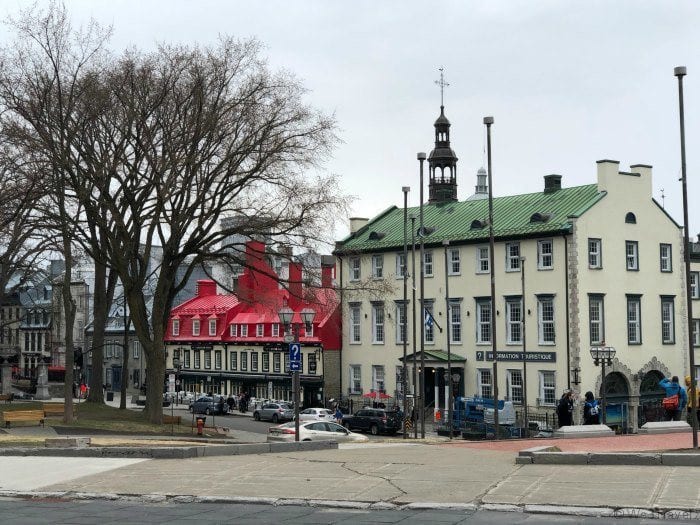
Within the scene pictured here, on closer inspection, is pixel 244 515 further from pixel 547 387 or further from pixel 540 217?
pixel 540 217

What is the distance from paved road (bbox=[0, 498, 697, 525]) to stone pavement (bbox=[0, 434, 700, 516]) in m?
0.36

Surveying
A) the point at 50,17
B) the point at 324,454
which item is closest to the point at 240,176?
the point at 50,17

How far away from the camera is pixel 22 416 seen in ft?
149

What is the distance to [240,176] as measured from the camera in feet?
152

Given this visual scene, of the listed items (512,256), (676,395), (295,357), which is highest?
(512,256)

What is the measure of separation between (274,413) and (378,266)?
13.8m

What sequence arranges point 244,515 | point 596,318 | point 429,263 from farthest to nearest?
point 429,263, point 596,318, point 244,515

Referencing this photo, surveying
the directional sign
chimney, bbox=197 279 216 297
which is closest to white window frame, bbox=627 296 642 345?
the directional sign

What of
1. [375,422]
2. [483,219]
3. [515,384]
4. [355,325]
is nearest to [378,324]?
[355,325]

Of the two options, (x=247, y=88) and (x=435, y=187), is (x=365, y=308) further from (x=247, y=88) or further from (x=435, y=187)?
(x=247, y=88)

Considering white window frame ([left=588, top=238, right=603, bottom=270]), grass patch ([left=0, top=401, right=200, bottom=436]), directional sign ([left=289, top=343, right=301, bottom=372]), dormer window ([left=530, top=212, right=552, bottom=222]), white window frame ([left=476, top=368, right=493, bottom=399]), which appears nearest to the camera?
directional sign ([left=289, top=343, right=301, bottom=372])

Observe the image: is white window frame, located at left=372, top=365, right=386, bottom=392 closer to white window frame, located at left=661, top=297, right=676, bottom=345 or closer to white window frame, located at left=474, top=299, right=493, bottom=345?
white window frame, located at left=474, top=299, right=493, bottom=345

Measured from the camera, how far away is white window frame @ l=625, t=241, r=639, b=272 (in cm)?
6731

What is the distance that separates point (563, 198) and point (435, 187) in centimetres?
1847
